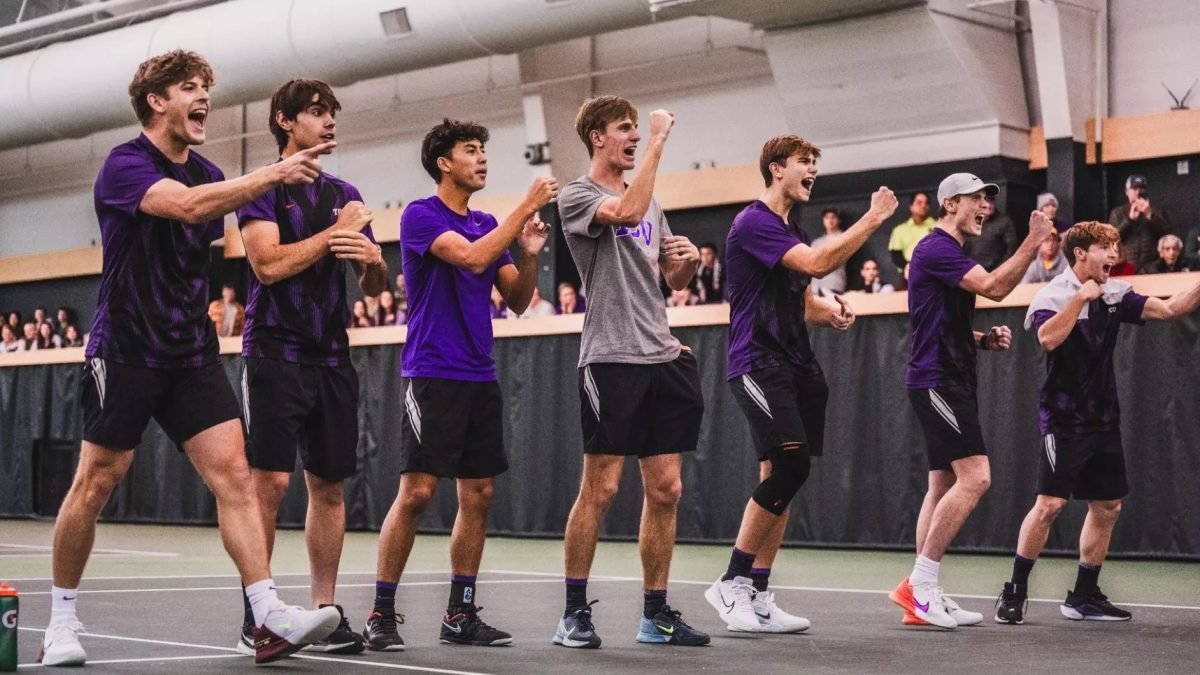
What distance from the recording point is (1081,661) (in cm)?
566

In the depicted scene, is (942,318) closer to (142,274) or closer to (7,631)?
(142,274)

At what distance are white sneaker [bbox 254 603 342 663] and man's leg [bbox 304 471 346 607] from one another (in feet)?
2.45

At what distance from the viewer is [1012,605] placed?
7070 mm

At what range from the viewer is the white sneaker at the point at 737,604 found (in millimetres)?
6512

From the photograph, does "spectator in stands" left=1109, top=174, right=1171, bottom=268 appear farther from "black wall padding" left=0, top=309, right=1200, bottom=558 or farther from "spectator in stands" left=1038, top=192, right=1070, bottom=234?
"black wall padding" left=0, top=309, right=1200, bottom=558

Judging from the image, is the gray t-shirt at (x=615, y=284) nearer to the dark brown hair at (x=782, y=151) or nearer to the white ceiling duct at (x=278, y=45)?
the dark brown hair at (x=782, y=151)

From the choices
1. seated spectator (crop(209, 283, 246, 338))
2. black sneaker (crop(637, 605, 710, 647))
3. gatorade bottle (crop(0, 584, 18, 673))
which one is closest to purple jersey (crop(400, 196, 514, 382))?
black sneaker (crop(637, 605, 710, 647))

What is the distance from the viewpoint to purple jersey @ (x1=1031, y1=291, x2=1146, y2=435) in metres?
7.46

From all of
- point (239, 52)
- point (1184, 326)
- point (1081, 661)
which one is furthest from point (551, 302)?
point (1081, 661)

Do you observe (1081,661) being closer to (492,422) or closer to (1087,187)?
(492,422)

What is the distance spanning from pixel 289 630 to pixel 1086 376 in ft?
13.5

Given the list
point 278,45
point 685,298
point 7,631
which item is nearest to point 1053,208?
point 685,298

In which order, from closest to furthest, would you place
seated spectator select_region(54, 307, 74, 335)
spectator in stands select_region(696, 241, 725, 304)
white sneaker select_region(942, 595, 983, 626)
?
white sneaker select_region(942, 595, 983, 626) < spectator in stands select_region(696, 241, 725, 304) < seated spectator select_region(54, 307, 74, 335)

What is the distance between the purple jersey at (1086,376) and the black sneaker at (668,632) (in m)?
2.36
